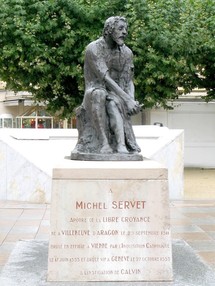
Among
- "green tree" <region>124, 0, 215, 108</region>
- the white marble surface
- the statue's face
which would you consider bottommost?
the white marble surface

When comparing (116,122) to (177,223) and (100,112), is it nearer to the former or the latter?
(100,112)

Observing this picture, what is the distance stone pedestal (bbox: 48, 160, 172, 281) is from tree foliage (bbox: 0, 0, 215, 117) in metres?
12.3

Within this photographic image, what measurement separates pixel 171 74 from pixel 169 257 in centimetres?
1329

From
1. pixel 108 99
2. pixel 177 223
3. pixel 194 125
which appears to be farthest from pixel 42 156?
pixel 194 125

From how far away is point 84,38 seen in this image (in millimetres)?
17859

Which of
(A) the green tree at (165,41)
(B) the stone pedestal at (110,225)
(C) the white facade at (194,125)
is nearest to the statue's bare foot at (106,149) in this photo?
(B) the stone pedestal at (110,225)

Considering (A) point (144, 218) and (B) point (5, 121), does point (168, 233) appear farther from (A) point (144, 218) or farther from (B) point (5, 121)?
(B) point (5, 121)

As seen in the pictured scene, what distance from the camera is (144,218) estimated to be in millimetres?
5656

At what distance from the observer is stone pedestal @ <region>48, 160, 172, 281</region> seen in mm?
5609

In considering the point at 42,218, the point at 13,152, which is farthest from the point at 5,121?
the point at 42,218

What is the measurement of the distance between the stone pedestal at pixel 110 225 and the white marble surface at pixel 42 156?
21.1 feet

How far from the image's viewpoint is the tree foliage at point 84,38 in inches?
691

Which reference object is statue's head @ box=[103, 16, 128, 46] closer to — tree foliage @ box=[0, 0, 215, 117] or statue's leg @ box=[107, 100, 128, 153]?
statue's leg @ box=[107, 100, 128, 153]

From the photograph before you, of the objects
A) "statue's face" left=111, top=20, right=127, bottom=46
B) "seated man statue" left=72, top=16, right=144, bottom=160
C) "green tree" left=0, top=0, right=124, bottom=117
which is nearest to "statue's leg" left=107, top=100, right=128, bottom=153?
"seated man statue" left=72, top=16, right=144, bottom=160
